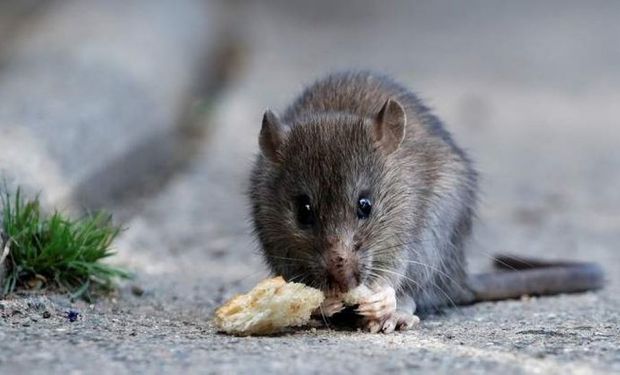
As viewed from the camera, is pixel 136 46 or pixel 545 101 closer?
pixel 136 46

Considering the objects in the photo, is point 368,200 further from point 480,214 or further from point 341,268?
point 480,214

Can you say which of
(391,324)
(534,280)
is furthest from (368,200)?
(534,280)

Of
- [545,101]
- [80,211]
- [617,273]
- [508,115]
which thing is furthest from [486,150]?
[80,211]

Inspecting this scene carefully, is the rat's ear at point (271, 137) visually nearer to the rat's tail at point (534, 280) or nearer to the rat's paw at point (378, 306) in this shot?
the rat's paw at point (378, 306)

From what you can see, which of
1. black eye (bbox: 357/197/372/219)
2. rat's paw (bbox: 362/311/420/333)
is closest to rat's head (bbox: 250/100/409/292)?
black eye (bbox: 357/197/372/219)

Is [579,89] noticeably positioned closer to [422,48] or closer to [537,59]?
[537,59]

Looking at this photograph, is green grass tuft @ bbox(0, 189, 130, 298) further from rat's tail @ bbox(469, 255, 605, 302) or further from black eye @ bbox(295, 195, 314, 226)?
rat's tail @ bbox(469, 255, 605, 302)

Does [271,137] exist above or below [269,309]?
above
